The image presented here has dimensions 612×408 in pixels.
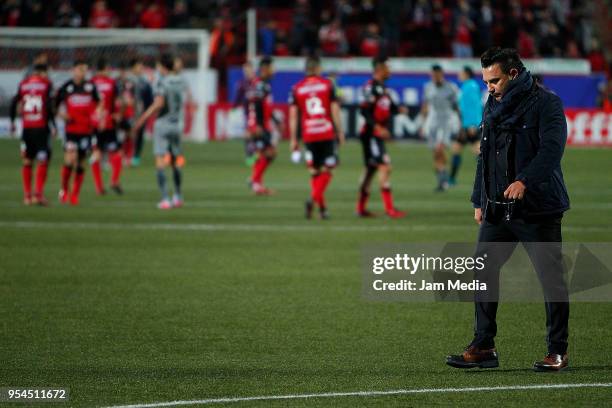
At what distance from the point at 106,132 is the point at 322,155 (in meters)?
6.13

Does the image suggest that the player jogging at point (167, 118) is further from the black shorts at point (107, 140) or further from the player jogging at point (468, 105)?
the player jogging at point (468, 105)

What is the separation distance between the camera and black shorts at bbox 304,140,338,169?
62.1 feet

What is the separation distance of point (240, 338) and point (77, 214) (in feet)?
32.7

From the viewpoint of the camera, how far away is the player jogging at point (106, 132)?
22656mm

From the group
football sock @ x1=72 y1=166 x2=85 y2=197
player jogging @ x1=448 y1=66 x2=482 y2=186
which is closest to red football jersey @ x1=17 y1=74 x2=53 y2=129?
football sock @ x1=72 y1=166 x2=85 y2=197

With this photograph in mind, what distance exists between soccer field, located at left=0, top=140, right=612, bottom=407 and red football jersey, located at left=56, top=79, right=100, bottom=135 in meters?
1.46

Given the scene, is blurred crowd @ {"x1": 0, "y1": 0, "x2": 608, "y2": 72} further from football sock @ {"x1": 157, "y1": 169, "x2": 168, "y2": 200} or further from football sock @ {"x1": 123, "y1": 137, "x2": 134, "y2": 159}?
football sock @ {"x1": 157, "y1": 169, "x2": 168, "y2": 200}

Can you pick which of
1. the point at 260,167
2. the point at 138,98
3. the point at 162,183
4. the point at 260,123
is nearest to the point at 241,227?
the point at 162,183

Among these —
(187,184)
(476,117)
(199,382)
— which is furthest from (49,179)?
(199,382)

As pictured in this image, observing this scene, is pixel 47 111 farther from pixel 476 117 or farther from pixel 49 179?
pixel 476 117

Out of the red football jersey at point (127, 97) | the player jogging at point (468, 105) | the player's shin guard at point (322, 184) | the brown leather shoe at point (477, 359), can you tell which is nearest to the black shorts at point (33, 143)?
the player's shin guard at point (322, 184)

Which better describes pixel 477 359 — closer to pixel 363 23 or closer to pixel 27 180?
pixel 27 180

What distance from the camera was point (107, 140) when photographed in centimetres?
2362

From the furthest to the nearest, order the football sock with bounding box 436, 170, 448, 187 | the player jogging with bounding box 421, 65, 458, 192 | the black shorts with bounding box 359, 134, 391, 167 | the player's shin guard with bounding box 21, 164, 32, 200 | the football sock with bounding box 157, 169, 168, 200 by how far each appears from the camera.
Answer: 1. the player jogging with bounding box 421, 65, 458, 192
2. the football sock with bounding box 436, 170, 448, 187
3. the player's shin guard with bounding box 21, 164, 32, 200
4. the football sock with bounding box 157, 169, 168, 200
5. the black shorts with bounding box 359, 134, 391, 167
